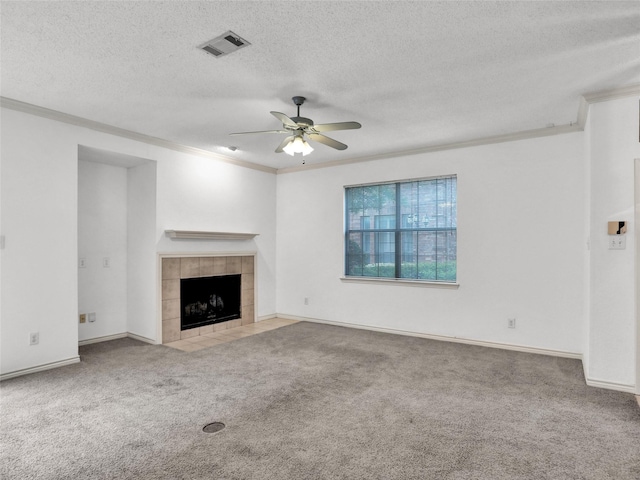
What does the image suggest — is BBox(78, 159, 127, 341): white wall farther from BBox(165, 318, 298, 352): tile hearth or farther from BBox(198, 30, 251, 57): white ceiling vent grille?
BBox(198, 30, 251, 57): white ceiling vent grille

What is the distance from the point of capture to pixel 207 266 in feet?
17.5

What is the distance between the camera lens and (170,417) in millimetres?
2699

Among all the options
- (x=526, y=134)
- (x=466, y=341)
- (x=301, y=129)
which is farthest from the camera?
(x=466, y=341)

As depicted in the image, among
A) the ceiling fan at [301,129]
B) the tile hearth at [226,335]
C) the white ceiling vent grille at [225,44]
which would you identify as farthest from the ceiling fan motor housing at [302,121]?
the tile hearth at [226,335]

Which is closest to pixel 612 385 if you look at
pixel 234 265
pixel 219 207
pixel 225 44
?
pixel 225 44

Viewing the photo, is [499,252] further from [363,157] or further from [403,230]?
[363,157]

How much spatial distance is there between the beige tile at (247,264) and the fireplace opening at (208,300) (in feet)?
0.56

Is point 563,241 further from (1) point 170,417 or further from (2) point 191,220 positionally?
(2) point 191,220

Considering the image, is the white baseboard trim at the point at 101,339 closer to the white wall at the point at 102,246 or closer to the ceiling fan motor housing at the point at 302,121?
the white wall at the point at 102,246

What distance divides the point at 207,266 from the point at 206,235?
489 millimetres

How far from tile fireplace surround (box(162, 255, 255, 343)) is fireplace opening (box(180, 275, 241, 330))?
7 centimetres

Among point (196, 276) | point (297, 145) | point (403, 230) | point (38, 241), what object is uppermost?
point (297, 145)

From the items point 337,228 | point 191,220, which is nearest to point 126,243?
point 191,220

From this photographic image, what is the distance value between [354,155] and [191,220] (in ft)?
8.26
